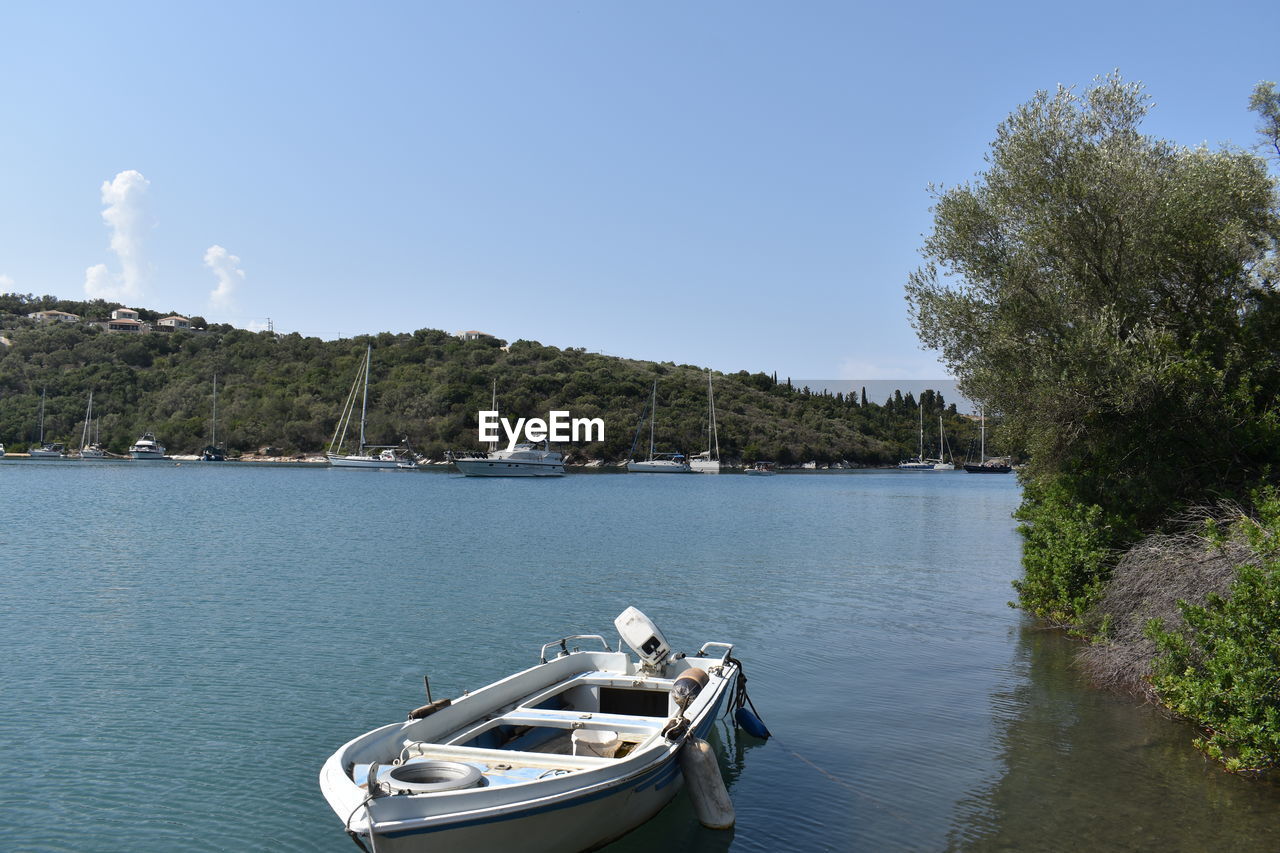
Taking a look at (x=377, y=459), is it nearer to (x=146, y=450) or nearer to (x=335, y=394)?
(x=335, y=394)

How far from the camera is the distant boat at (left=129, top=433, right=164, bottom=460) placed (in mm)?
112812

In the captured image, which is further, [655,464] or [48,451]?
[655,464]

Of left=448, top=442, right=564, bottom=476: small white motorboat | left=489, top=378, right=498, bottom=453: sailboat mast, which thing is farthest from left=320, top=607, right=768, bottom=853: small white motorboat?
left=489, top=378, right=498, bottom=453: sailboat mast

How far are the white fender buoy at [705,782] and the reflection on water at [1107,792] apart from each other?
2.40 metres

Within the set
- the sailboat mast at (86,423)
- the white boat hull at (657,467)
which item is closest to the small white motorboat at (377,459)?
the white boat hull at (657,467)

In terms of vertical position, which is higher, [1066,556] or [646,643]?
[1066,556]

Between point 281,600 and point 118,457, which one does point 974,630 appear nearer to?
point 281,600

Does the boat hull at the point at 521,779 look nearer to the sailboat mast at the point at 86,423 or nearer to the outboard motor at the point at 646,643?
the outboard motor at the point at 646,643

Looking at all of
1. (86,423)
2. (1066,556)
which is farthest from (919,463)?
(1066,556)

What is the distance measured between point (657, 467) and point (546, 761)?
10957 cm

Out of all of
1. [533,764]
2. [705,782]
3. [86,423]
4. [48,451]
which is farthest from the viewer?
[86,423]

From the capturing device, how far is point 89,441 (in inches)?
4619

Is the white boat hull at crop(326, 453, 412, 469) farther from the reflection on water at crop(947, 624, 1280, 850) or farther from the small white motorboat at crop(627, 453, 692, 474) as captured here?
the reflection on water at crop(947, 624, 1280, 850)

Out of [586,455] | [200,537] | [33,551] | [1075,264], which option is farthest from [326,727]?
[586,455]
